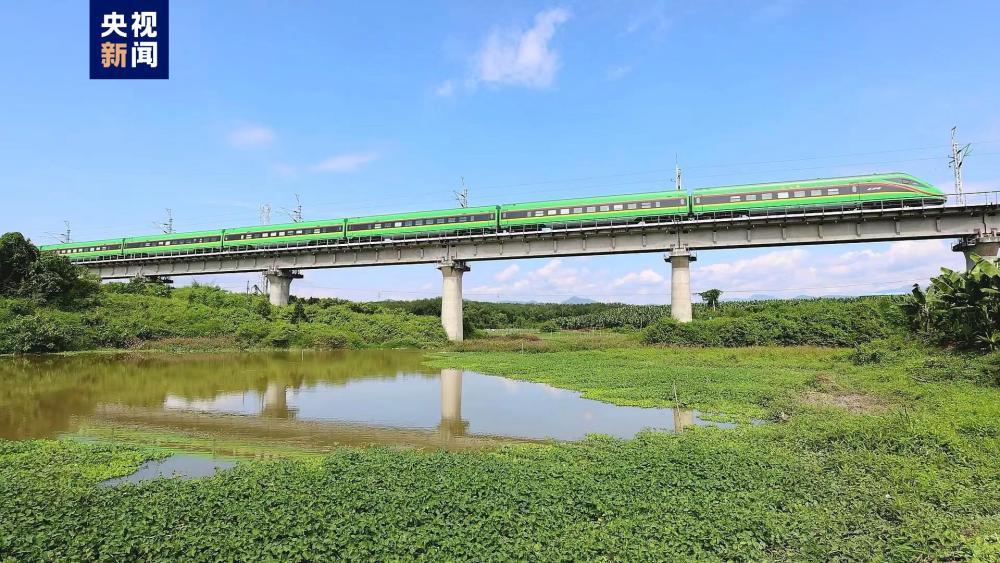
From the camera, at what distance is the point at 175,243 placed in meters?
49.8

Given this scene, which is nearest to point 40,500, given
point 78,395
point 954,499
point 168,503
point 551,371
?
point 168,503

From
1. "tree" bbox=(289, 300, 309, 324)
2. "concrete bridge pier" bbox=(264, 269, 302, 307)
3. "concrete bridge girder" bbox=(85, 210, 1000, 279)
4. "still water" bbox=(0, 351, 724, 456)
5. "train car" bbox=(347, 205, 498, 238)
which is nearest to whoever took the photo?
"still water" bbox=(0, 351, 724, 456)

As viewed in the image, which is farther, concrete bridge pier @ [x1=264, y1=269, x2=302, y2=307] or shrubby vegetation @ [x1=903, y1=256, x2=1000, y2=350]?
concrete bridge pier @ [x1=264, y1=269, x2=302, y2=307]

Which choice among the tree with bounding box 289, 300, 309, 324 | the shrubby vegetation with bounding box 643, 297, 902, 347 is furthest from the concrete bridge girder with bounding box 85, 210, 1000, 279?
the shrubby vegetation with bounding box 643, 297, 902, 347

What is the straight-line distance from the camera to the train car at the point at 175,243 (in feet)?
159

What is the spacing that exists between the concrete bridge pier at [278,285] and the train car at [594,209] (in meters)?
22.8

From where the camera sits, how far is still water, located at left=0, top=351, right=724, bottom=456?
12852 mm

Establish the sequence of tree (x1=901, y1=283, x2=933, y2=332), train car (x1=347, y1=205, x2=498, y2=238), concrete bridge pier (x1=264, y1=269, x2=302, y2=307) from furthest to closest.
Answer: concrete bridge pier (x1=264, y1=269, x2=302, y2=307) → train car (x1=347, y1=205, x2=498, y2=238) → tree (x1=901, y1=283, x2=933, y2=332)

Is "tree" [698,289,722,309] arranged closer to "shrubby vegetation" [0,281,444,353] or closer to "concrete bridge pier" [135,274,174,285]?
"shrubby vegetation" [0,281,444,353]

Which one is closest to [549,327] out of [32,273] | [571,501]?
[32,273]

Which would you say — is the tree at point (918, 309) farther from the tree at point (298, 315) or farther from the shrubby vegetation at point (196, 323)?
the tree at point (298, 315)

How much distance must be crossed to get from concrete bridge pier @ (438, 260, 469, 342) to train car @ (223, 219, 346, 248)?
10290mm

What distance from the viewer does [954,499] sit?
734cm

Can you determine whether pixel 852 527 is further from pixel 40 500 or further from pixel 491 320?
pixel 491 320
